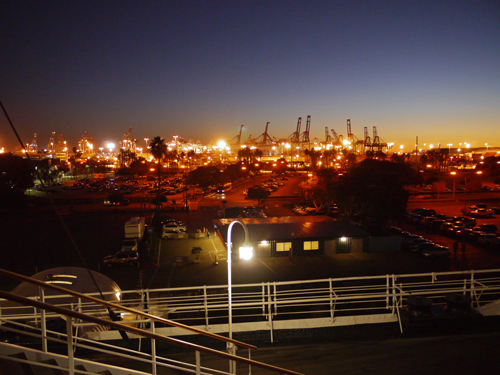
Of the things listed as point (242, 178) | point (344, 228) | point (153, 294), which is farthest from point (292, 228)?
point (242, 178)

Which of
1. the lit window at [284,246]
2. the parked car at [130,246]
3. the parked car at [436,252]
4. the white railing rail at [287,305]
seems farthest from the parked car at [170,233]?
the parked car at [436,252]

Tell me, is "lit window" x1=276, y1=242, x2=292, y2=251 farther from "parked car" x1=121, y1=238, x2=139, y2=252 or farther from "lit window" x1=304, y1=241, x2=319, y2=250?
"parked car" x1=121, y1=238, x2=139, y2=252

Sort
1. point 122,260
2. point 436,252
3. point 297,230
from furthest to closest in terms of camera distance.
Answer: point 297,230, point 436,252, point 122,260

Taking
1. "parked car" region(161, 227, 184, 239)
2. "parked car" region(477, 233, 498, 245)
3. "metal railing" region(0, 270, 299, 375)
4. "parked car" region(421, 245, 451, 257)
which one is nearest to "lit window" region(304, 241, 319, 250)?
"parked car" region(421, 245, 451, 257)

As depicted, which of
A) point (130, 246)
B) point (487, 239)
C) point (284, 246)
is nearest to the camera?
point (284, 246)

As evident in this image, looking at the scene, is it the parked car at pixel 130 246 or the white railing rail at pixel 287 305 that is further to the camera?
the parked car at pixel 130 246

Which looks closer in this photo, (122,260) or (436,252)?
(122,260)

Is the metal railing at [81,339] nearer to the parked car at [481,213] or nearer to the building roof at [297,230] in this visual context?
the building roof at [297,230]

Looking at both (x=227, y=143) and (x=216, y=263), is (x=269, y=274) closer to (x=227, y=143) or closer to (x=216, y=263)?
(x=216, y=263)

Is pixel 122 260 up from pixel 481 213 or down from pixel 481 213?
down

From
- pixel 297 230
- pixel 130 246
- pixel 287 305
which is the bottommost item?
pixel 130 246

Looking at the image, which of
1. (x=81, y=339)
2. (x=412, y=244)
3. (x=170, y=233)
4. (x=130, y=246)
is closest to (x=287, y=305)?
(x=81, y=339)

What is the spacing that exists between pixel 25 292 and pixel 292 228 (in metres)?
6.97

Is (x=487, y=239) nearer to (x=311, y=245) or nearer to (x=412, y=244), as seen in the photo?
(x=412, y=244)
